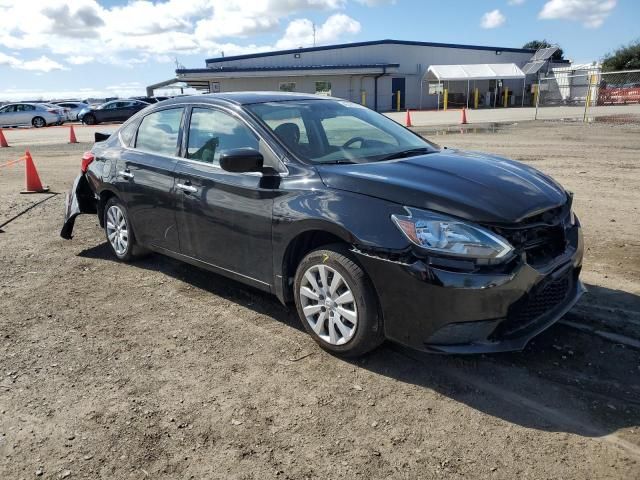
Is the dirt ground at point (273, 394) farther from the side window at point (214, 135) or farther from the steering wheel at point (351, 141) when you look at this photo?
the steering wheel at point (351, 141)

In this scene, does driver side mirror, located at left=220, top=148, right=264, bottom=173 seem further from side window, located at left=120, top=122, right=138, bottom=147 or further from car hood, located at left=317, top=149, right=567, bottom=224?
side window, located at left=120, top=122, right=138, bottom=147

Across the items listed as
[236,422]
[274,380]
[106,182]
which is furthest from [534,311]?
[106,182]

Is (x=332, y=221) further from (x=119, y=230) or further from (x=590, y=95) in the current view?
(x=590, y=95)

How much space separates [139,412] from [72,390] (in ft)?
1.87

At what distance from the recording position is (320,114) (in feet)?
14.6

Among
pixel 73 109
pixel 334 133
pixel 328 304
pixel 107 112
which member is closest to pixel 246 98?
pixel 334 133

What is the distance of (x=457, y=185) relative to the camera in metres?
3.33

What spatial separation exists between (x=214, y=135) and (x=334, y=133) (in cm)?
99

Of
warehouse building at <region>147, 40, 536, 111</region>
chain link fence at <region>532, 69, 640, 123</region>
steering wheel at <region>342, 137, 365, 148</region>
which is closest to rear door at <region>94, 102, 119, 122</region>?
warehouse building at <region>147, 40, 536, 111</region>

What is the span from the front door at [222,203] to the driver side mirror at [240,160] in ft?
0.59

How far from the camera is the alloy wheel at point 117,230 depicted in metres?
5.53

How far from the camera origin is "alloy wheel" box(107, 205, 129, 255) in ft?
18.1

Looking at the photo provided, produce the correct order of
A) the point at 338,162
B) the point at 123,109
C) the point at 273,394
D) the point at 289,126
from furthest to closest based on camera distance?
the point at 123,109 → the point at 289,126 → the point at 338,162 → the point at 273,394

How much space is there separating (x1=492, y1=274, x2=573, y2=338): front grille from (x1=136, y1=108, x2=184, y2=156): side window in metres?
3.13
